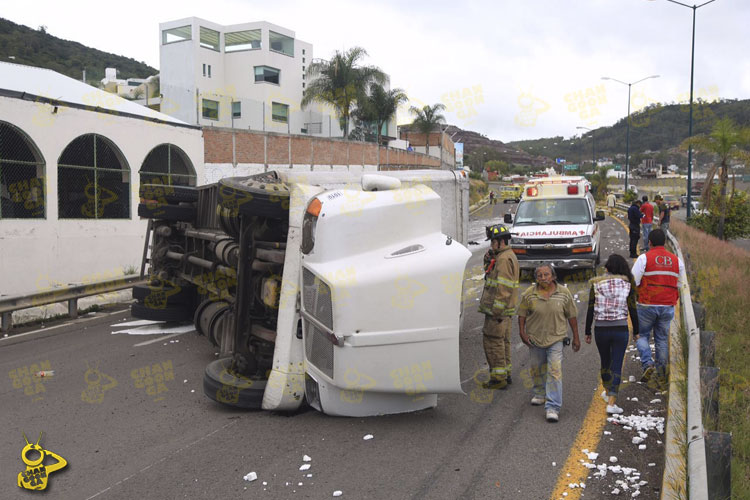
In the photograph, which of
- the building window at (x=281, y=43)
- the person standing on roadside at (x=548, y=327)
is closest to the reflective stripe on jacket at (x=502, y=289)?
the person standing on roadside at (x=548, y=327)

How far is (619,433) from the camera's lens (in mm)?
5621

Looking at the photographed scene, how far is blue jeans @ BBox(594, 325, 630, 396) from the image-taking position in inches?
244

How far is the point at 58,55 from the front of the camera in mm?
76062

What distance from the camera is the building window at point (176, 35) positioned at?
52781 millimetres

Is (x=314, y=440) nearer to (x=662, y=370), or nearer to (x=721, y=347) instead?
(x=662, y=370)

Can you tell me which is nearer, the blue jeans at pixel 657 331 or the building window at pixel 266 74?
the blue jeans at pixel 657 331

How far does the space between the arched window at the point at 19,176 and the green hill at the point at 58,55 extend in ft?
166

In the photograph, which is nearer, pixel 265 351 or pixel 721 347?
pixel 265 351

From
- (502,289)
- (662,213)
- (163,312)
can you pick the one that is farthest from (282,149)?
(502,289)

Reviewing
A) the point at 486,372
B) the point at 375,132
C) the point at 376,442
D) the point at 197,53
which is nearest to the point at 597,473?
the point at 376,442

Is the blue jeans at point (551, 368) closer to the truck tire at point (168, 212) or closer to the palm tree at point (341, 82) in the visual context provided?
the truck tire at point (168, 212)

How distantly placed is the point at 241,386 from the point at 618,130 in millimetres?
133587

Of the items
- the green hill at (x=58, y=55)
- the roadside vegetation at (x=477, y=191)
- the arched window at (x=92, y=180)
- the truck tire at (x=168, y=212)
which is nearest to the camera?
the truck tire at (x=168, y=212)

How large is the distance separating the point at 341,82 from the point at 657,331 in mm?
44215
